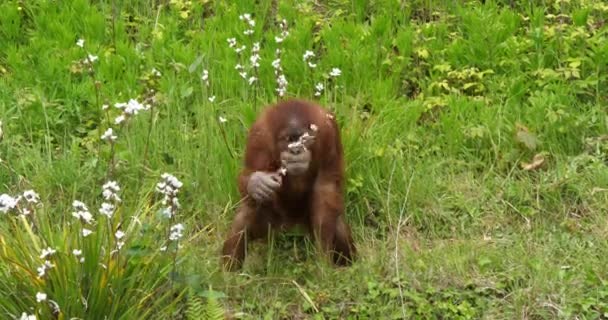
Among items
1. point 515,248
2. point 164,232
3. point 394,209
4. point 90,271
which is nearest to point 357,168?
point 394,209

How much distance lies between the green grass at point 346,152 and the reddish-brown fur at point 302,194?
0.38 ft

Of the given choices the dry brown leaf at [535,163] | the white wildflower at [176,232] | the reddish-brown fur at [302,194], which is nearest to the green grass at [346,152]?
the dry brown leaf at [535,163]

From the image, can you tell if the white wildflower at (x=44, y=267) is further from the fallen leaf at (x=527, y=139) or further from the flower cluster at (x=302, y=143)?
the fallen leaf at (x=527, y=139)

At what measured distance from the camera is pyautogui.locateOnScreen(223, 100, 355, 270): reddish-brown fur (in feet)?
15.8

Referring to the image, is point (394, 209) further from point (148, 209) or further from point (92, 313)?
point (92, 313)

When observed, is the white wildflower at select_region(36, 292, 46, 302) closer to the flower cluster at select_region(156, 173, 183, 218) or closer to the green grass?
the green grass

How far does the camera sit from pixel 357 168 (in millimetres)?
5375

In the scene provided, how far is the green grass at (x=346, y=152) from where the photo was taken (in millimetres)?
4457

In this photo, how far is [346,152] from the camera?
17.6 feet

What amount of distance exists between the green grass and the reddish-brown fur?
117mm

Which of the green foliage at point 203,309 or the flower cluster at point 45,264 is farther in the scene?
the green foliage at point 203,309

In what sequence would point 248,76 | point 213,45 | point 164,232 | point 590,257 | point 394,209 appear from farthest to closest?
1. point 213,45
2. point 248,76
3. point 394,209
4. point 590,257
5. point 164,232

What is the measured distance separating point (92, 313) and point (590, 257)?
225 cm

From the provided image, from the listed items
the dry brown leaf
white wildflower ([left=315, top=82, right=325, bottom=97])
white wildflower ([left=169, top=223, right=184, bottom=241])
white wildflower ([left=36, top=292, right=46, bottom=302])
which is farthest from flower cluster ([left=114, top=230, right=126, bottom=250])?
the dry brown leaf
